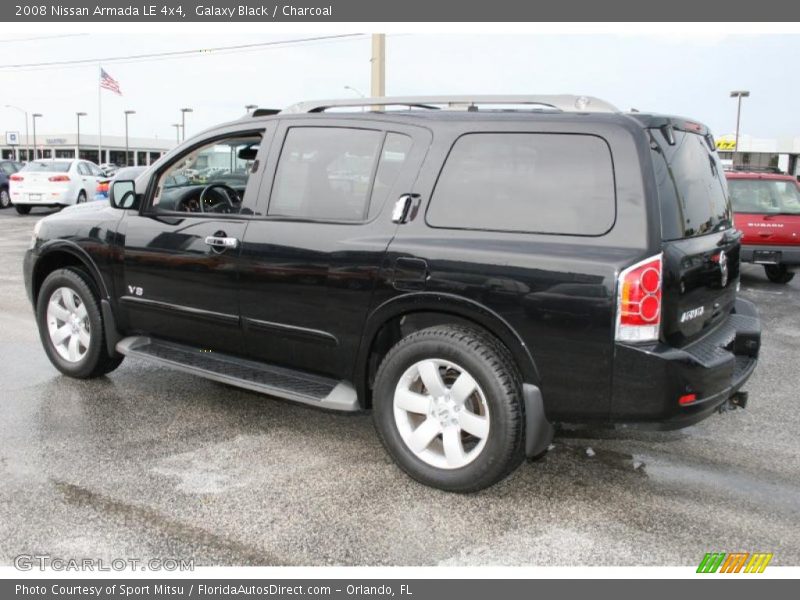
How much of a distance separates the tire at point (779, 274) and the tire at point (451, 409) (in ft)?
30.2

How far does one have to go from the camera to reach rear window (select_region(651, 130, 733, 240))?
3.36 metres

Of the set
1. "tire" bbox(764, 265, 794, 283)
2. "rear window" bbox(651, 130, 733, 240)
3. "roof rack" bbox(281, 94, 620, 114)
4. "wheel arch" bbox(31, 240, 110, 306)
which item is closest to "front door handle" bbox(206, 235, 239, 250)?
"roof rack" bbox(281, 94, 620, 114)

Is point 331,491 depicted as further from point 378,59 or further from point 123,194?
point 378,59

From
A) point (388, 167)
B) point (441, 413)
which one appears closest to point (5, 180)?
point (388, 167)

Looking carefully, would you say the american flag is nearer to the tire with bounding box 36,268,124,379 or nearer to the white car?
the white car

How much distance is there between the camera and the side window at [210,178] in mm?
4766

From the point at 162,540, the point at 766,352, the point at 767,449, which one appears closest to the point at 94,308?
the point at 162,540

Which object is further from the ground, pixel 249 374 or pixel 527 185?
pixel 527 185

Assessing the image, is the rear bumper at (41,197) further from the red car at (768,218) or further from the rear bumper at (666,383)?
the rear bumper at (666,383)

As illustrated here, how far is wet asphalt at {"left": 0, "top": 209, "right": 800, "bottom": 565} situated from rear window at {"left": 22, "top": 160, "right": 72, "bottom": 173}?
18488mm

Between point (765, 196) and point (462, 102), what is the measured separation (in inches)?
328

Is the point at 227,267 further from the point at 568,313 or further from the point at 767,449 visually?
the point at 767,449

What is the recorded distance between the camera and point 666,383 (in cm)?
318

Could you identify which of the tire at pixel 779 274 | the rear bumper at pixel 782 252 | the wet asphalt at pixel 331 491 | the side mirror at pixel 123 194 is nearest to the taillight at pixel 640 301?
the wet asphalt at pixel 331 491
